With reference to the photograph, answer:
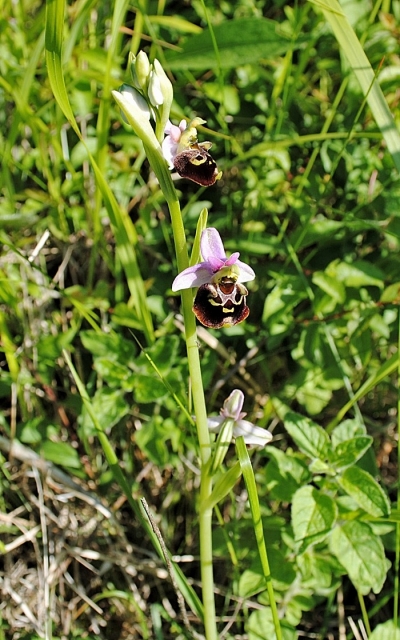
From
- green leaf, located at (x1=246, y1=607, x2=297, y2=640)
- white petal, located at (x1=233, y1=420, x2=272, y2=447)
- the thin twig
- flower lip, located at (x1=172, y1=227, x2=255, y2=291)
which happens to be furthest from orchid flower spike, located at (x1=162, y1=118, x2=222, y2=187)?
green leaf, located at (x1=246, y1=607, x2=297, y2=640)

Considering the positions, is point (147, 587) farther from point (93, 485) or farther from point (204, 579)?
point (204, 579)

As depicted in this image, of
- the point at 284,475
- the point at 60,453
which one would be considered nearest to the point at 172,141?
the point at 284,475

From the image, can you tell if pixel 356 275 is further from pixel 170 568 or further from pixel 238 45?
pixel 170 568

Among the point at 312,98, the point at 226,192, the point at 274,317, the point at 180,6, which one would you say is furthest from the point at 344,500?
the point at 180,6

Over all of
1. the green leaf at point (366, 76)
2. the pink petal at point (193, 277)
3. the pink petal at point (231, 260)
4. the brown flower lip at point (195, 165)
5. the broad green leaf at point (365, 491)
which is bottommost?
the broad green leaf at point (365, 491)

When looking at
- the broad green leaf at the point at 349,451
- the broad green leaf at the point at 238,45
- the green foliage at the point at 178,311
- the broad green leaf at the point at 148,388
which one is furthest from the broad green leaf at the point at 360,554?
the broad green leaf at the point at 238,45

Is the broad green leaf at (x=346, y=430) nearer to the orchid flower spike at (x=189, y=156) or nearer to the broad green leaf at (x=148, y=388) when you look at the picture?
the broad green leaf at (x=148, y=388)
